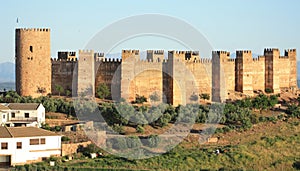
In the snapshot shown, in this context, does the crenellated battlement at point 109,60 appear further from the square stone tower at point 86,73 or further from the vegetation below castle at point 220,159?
the vegetation below castle at point 220,159

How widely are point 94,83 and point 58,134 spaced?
28.8 ft

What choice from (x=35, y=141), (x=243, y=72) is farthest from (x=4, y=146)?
(x=243, y=72)

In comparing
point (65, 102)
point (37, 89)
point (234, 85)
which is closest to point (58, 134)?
point (65, 102)

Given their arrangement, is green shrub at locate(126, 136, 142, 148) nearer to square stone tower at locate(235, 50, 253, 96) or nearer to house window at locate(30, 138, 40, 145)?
house window at locate(30, 138, 40, 145)

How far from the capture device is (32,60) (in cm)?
4016

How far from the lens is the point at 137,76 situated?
3894 cm

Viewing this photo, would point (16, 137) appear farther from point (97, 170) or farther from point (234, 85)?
point (234, 85)

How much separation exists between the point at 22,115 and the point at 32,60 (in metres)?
5.82

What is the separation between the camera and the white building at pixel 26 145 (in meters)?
30.2

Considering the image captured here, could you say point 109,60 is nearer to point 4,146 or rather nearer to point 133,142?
point 133,142

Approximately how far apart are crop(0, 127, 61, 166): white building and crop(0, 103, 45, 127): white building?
293 centimetres

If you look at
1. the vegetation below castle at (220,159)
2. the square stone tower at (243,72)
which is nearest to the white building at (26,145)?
the vegetation below castle at (220,159)

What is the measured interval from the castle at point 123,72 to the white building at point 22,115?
5089 millimetres

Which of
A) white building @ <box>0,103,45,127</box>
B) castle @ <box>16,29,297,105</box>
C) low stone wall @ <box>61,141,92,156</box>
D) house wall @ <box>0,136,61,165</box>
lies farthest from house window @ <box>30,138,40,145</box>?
castle @ <box>16,29,297,105</box>
